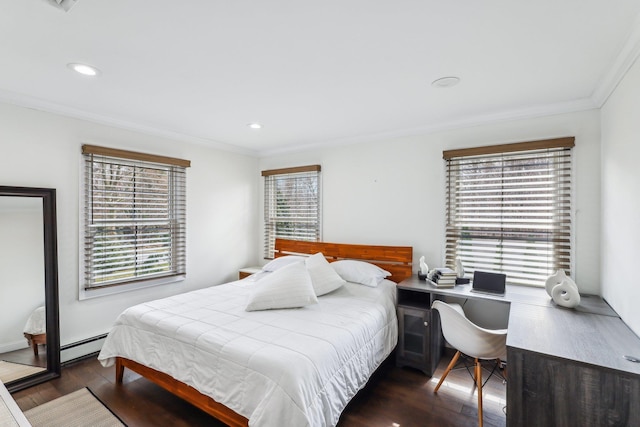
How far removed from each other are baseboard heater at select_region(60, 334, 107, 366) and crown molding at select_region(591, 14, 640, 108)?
4813 millimetres

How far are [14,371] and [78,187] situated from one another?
167cm

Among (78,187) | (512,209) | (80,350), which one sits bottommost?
(80,350)

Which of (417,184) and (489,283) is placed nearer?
(489,283)

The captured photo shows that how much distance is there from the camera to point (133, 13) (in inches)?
59.7

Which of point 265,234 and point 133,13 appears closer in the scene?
point 133,13

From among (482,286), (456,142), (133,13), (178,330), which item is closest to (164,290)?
(178,330)

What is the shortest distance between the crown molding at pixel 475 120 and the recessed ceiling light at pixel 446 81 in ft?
3.05

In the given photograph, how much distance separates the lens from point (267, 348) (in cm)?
185

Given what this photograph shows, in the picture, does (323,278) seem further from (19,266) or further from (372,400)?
(19,266)

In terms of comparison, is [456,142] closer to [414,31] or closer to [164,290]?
[414,31]

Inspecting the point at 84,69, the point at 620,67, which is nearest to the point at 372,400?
the point at 620,67

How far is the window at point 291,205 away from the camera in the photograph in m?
4.32

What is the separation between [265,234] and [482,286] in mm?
3185

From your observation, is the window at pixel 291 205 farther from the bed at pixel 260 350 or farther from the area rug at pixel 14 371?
the area rug at pixel 14 371
